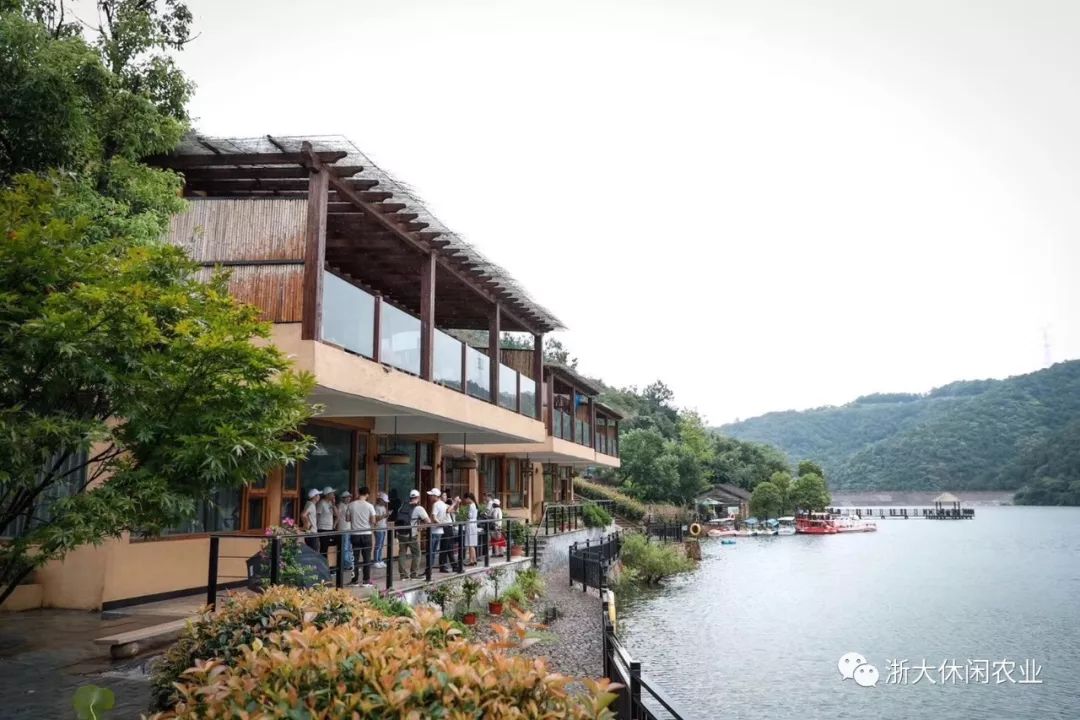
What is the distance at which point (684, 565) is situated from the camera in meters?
35.5

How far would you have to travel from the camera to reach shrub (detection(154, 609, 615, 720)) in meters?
3.20

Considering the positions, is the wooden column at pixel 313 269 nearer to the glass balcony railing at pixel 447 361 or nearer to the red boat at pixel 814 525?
the glass balcony railing at pixel 447 361

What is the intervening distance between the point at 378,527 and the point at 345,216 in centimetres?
469

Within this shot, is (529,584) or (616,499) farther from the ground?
(616,499)

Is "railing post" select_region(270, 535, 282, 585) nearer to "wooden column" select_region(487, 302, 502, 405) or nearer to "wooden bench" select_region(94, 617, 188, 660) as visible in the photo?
"wooden bench" select_region(94, 617, 188, 660)

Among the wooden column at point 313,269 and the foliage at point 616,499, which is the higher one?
the wooden column at point 313,269

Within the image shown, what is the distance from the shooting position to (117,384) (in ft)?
19.7

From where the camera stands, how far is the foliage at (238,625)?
6.00 meters

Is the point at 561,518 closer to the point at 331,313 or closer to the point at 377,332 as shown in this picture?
the point at 377,332

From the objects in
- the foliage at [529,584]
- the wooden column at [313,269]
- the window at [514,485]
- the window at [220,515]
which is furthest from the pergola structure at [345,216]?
the window at [514,485]

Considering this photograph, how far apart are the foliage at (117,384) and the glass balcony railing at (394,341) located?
13.5 feet

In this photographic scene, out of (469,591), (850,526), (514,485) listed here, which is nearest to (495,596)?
(469,591)

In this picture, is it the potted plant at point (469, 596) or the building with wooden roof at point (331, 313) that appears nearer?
the building with wooden roof at point (331, 313)

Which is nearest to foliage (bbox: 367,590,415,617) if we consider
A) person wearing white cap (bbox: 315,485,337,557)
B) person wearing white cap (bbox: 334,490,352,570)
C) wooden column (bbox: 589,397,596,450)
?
person wearing white cap (bbox: 334,490,352,570)
